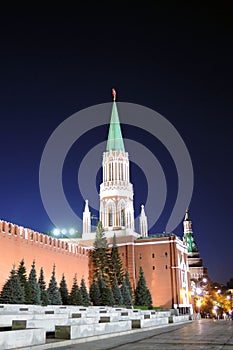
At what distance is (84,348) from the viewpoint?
9.05 metres

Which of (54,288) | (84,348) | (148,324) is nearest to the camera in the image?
(84,348)

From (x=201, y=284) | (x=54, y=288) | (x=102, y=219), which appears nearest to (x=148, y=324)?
(x=54, y=288)

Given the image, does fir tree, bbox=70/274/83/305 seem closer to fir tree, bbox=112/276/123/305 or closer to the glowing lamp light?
fir tree, bbox=112/276/123/305

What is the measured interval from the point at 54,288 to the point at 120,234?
2101 cm

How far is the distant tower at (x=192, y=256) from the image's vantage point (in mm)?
91281

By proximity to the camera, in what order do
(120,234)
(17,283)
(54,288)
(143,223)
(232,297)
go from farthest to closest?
(232,297) → (143,223) → (120,234) → (54,288) → (17,283)

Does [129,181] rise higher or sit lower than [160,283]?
higher

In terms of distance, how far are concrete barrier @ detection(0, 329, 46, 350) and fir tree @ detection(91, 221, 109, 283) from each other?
3363 centimetres

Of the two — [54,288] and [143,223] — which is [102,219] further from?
[54,288]

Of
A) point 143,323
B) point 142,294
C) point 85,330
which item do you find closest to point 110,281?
point 142,294

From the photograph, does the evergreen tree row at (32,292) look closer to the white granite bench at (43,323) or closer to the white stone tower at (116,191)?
the white granite bench at (43,323)

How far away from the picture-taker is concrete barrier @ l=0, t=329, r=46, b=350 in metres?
8.02

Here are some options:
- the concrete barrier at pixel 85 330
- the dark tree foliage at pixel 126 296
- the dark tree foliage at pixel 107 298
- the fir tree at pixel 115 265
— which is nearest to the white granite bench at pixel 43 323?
the concrete barrier at pixel 85 330

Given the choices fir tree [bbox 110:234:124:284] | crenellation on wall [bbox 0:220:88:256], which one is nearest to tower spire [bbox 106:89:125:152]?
fir tree [bbox 110:234:124:284]
